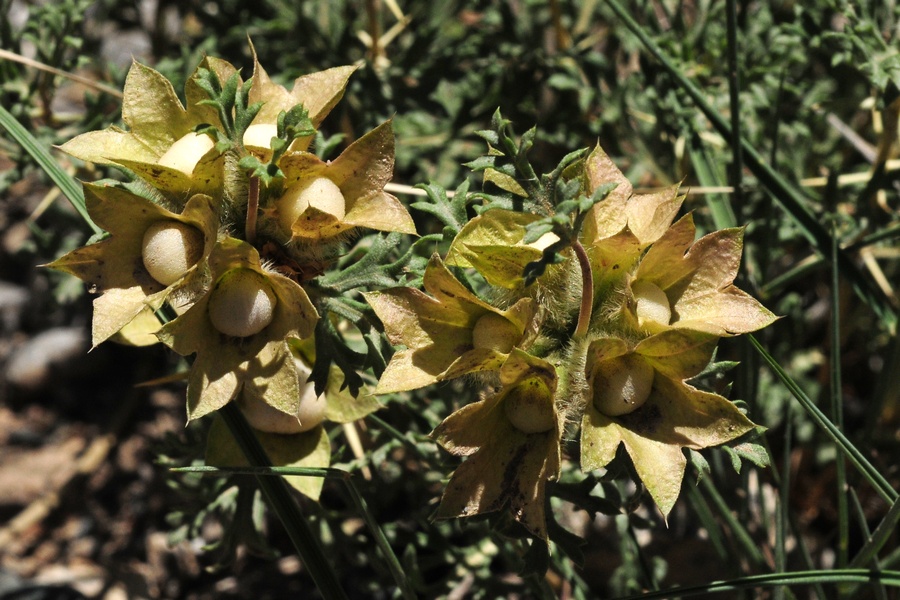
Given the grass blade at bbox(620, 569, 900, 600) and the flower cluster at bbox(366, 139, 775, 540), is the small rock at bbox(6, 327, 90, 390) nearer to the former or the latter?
the flower cluster at bbox(366, 139, 775, 540)

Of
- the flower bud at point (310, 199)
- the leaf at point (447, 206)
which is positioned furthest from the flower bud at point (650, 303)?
the flower bud at point (310, 199)

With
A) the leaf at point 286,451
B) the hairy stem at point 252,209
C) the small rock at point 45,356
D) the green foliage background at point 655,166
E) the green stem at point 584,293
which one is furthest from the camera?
the small rock at point 45,356

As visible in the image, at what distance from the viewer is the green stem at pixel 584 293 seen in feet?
5.08

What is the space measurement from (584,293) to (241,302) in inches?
26.2

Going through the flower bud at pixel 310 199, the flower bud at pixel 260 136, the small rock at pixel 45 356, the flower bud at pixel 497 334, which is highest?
the flower bud at pixel 260 136

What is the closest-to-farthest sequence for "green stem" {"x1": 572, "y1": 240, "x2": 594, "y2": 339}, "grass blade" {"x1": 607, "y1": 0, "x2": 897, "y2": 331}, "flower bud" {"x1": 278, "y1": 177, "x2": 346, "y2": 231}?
1. "green stem" {"x1": 572, "y1": 240, "x2": 594, "y2": 339}
2. "flower bud" {"x1": 278, "y1": 177, "x2": 346, "y2": 231}
3. "grass blade" {"x1": 607, "y1": 0, "x2": 897, "y2": 331}

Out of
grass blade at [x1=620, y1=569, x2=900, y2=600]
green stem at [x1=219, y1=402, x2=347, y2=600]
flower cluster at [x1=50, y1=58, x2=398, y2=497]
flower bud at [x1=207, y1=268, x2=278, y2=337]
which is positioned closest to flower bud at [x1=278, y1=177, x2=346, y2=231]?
flower cluster at [x1=50, y1=58, x2=398, y2=497]

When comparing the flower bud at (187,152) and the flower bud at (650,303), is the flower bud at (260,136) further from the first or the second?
the flower bud at (650,303)

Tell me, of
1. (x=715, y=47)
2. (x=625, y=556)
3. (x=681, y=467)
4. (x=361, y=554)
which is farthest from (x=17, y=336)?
(x=681, y=467)

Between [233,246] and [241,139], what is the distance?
0.70 feet

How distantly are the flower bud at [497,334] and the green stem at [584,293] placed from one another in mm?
121

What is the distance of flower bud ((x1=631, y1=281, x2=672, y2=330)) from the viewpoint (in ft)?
5.59

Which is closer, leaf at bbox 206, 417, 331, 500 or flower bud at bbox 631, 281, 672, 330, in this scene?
flower bud at bbox 631, 281, 672, 330

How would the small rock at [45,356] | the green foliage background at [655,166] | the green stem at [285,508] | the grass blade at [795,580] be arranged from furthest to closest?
the small rock at [45,356] < the green foliage background at [655,166] < the green stem at [285,508] < the grass blade at [795,580]
